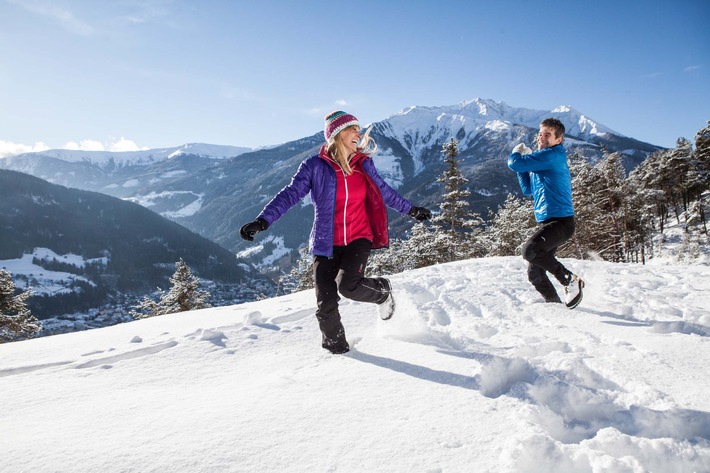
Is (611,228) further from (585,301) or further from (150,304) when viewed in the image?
(150,304)

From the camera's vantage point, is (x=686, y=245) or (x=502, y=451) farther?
(x=686, y=245)

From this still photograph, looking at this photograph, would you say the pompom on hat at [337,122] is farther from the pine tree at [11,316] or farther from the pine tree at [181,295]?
the pine tree at [181,295]

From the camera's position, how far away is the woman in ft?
10.4

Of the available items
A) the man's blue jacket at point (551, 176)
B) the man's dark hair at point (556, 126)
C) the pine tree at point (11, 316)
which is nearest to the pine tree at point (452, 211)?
the man's dark hair at point (556, 126)

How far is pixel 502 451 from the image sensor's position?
1574 mm

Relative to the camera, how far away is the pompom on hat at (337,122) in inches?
136

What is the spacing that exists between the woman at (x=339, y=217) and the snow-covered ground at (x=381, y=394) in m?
0.37

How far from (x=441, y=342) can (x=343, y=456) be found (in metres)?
1.76

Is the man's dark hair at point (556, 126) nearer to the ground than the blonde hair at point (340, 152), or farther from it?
farther from it

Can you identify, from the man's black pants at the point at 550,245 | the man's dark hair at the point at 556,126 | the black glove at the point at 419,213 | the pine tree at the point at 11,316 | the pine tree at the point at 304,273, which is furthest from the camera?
the pine tree at the point at 304,273

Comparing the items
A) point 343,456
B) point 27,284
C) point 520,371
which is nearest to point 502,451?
point 343,456

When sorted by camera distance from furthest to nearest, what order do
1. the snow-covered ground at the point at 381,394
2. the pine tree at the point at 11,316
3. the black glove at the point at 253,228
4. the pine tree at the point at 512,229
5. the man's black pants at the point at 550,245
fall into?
the pine tree at the point at 512,229, the pine tree at the point at 11,316, the man's black pants at the point at 550,245, the black glove at the point at 253,228, the snow-covered ground at the point at 381,394

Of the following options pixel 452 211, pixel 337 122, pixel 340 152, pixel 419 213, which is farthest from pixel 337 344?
pixel 452 211

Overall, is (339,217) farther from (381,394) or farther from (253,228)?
(381,394)
